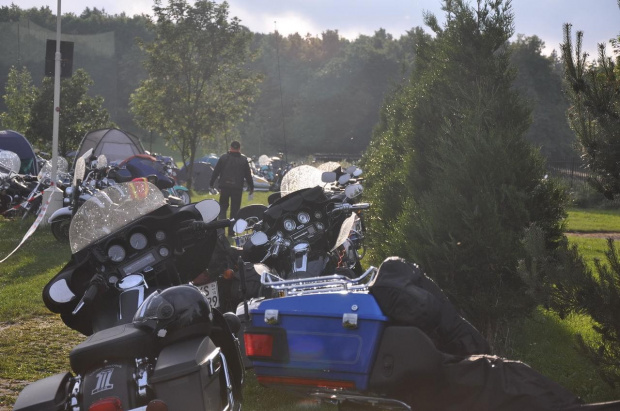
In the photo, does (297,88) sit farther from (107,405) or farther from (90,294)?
(107,405)

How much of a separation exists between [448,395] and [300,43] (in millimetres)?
111162

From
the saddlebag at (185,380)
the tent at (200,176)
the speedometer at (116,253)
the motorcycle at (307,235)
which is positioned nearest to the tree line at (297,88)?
the tent at (200,176)

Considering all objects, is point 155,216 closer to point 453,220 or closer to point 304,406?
point 304,406

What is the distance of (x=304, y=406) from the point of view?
610 centimetres

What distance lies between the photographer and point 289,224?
359 inches

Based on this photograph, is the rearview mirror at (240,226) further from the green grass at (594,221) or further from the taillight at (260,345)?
the green grass at (594,221)

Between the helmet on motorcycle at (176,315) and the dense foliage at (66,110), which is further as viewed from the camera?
the dense foliage at (66,110)

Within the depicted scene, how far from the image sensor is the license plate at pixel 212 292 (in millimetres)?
7197

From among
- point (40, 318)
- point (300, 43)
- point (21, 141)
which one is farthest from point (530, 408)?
point (300, 43)

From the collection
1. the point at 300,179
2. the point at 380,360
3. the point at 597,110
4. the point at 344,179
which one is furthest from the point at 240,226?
the point at 380,360

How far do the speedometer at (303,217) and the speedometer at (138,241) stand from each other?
3662 millimetres

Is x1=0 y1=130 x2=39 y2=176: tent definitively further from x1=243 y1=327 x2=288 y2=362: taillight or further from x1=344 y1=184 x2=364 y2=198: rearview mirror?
x1=243 y1=327 x2=288 y2=362: taillight

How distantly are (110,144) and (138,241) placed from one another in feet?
81.2

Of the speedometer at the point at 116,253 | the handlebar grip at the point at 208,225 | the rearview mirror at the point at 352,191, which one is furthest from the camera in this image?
the rearview mirror at the point at 352,191
